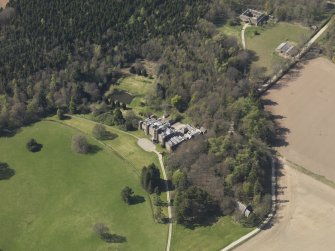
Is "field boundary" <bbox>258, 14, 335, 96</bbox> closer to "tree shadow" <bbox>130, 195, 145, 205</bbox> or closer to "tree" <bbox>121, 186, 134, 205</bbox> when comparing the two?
"tree shadow" <bbox>130, 195, 145, 205</bbox>

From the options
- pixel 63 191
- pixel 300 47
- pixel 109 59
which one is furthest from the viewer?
pixel 300 47

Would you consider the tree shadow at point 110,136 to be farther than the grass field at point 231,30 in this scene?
No

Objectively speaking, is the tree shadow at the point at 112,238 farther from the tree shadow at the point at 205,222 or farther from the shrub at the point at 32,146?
the shrub at the point at 32,146

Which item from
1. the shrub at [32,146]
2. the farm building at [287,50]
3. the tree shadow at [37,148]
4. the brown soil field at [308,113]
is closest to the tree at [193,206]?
the brown soil field at [308,113]

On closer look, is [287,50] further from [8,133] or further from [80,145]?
[8,133]

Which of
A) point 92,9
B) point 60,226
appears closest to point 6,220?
point 60,226

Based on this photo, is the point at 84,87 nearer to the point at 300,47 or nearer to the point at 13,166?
the point at 13,166
